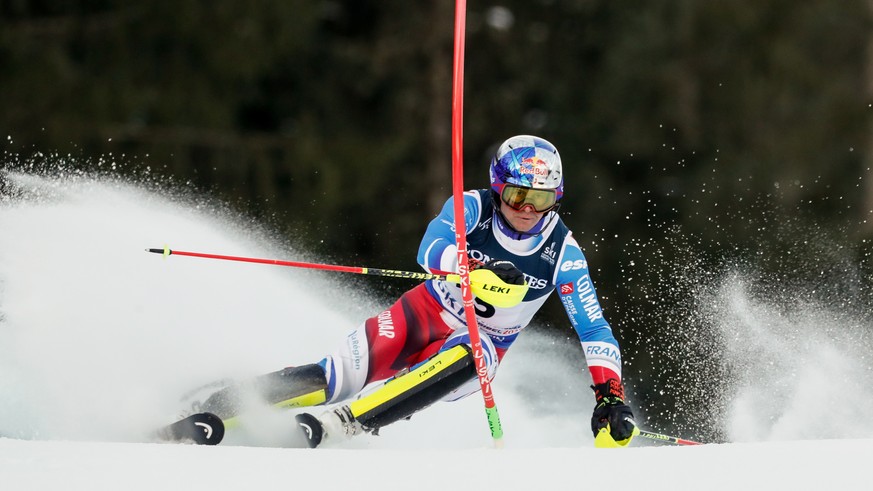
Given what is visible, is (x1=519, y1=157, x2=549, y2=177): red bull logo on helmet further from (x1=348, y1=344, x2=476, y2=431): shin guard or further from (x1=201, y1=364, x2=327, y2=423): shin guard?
(x1=201, y1=364, x2=327, y2=423): shin guard

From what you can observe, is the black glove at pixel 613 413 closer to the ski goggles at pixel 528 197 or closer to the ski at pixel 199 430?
the ski goggles at pixel 528 197

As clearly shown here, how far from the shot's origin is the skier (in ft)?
19.3

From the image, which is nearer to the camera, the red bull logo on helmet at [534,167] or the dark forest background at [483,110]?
the red bull logo on helmet at [534,167]

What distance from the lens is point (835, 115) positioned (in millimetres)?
21984

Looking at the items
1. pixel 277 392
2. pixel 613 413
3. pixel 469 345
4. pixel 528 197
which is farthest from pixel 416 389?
pixel 528 197

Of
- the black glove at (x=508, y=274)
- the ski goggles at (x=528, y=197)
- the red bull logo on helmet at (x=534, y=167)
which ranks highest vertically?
the red bull logo on helmet at (x=534, y=167)

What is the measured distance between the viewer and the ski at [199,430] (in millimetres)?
5527

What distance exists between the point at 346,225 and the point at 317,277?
27.9 feet

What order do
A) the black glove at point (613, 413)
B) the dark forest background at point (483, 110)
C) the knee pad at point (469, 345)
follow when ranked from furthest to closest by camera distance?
the dark forest background at point (483, 110), the knee pad at point (469, 345), the black glove at point (613, 413)

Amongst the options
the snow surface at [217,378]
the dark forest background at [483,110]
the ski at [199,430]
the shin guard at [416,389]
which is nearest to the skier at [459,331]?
the shin guard at [416,389]

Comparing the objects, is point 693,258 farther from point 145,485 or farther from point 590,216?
point 590,216

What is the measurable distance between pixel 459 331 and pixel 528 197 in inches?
32.9

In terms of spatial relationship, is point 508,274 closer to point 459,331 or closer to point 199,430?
point 459,331

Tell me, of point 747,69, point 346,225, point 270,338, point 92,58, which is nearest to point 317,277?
point 270,338
